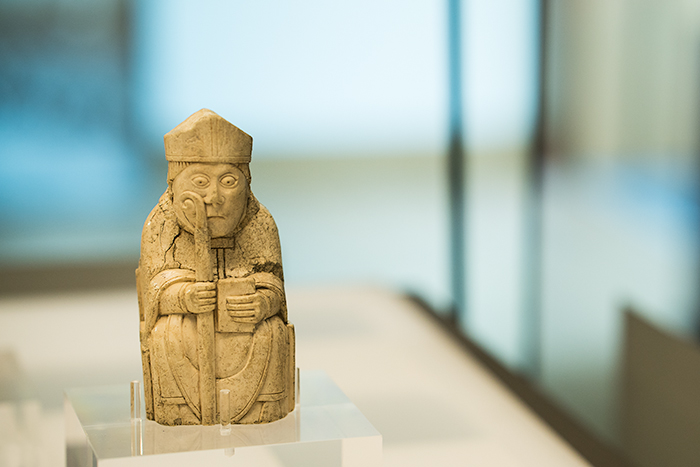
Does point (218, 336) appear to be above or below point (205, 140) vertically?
below

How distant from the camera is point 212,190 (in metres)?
3.15

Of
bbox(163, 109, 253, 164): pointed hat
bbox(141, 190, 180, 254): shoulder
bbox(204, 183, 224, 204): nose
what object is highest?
bbox(163, 109, 253, 164): pointed hat

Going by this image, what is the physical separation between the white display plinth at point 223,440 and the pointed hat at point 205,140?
1.00 metres

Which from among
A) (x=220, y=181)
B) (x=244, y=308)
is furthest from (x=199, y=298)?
(x=220, y=181)

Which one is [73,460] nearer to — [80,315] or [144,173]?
[80,315]

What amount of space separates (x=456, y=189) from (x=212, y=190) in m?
4.17

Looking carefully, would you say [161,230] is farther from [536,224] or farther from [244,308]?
[536,224]

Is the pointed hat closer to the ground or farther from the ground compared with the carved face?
farther from the ground

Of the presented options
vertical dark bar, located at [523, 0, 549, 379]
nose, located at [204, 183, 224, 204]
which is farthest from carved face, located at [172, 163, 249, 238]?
vertical dark bar, located at [523, 0, 549, 379]

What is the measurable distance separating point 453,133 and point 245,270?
3.97 meters

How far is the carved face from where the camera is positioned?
3.16 meters

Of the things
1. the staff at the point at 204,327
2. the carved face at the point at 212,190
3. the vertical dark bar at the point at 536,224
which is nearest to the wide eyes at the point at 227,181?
the carved face at the point at 212,190

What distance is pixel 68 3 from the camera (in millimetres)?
6320

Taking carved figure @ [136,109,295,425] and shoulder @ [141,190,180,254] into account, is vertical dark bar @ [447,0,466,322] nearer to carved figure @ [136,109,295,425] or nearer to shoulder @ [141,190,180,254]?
carved figure @ [136,109,295,425]
